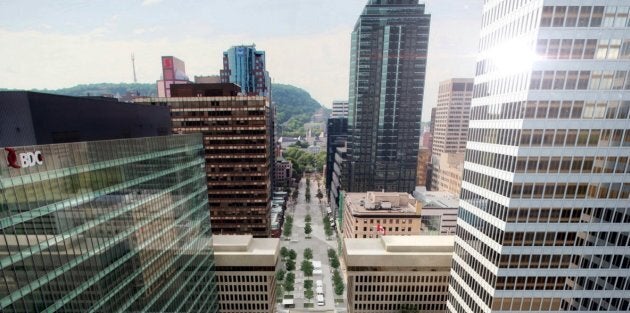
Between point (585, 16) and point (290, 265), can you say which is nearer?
point (585, 16)

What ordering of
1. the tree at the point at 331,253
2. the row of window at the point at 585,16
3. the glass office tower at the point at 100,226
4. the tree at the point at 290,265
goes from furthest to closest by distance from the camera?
the tree at the point at 331,253 → the tree at the point at 290,265 → the row of window at the point at 585,16 → the glass office tower at the point at 100,226

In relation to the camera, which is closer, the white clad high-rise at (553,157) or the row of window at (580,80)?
the white clad high-rise at (553,157)

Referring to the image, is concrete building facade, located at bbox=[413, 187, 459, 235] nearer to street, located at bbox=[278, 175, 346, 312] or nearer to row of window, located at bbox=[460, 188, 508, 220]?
street, located at bbox=[278, 175, 346, 312]

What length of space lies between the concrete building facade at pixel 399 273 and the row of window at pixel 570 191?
32890mm

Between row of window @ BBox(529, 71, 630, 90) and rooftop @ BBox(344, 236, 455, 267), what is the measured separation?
42583 millimetres

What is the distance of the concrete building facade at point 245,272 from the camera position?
2586 inches

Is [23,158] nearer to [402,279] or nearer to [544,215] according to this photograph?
[544,215]

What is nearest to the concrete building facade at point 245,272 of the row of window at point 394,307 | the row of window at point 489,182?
the row of window at point 394,307

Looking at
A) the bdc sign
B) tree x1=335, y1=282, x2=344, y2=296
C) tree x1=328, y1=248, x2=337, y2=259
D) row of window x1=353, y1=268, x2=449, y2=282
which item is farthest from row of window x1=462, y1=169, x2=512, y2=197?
tree x1=328, y1=248, x2=337, y2=259

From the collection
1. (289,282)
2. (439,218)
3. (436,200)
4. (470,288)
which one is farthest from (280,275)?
(436,200)

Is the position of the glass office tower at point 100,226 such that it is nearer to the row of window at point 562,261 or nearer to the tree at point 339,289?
the row of window at point 562,261

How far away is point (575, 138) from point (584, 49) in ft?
35.4

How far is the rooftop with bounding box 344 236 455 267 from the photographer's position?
65.1 metres

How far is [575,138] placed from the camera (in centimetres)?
3494
